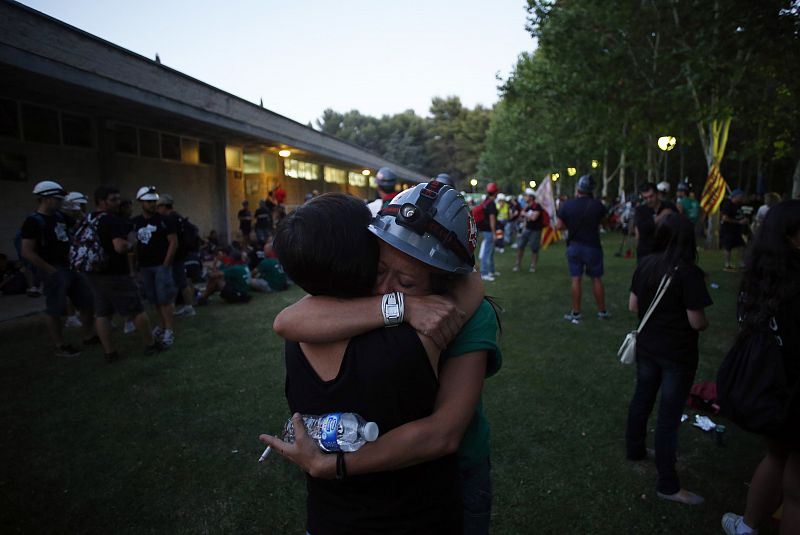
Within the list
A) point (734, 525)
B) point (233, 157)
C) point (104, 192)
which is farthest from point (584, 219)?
point (233, 157)

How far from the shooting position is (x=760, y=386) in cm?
221

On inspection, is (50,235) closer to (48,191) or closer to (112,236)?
(48,191)

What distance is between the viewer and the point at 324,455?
124 cm

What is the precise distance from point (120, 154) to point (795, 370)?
1507cm

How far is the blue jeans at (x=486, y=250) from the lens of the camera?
1070cm

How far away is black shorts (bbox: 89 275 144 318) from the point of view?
5633 millimetres

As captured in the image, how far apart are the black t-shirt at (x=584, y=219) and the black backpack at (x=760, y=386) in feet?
15.5

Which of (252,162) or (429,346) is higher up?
(252,162)

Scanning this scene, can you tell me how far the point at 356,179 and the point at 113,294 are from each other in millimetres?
31322

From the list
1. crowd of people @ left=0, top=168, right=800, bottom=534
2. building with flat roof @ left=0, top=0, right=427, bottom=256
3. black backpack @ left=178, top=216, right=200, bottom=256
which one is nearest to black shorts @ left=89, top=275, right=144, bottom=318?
black backpack @ left=178, top=216, right=200, bottom=256

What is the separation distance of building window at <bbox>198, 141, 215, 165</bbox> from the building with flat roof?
0.04 meters

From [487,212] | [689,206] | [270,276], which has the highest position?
[689,206]

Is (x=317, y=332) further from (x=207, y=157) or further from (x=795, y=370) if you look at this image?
(x=207, y=157)

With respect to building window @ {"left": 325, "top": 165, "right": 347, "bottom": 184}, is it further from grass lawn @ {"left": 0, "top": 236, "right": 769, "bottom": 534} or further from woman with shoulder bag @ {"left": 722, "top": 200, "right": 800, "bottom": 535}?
woman with shoulder bag @ {"left": 722, "top": 200, "right": 800, "bottom": 535}
